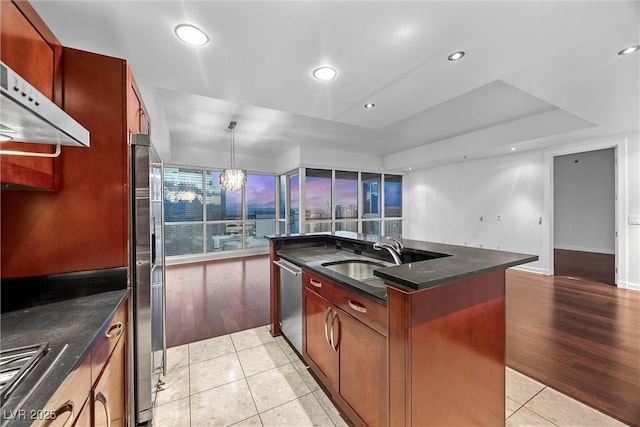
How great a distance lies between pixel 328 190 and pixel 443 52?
194 inches

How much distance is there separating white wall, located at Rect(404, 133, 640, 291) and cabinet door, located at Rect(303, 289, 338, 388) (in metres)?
5.36

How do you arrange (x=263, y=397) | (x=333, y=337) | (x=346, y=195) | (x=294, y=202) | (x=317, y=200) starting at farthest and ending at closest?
(x=346, y=195) → (x=294, y=202) → (x=317, y=200) → (x=263, y=397) → (x=333, y=337)

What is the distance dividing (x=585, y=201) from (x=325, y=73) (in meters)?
9.04

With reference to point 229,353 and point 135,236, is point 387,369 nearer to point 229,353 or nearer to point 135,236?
point 135,236

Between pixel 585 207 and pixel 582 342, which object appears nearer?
pixel 582 342

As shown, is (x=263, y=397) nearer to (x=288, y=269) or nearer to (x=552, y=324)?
(x=288, y=269)

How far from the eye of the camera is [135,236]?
4.87 feet

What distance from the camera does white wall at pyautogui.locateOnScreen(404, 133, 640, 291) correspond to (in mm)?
4090

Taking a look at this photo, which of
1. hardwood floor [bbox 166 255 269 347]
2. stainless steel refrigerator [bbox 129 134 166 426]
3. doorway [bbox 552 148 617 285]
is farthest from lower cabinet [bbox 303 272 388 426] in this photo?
doorway [bbox 552 148 617 285]

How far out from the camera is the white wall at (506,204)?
4090 millimetres

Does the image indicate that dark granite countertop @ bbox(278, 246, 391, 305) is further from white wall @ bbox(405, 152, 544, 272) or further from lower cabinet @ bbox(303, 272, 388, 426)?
white wall @ bbox(405, 152, 544, 272)

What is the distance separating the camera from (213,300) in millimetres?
3787

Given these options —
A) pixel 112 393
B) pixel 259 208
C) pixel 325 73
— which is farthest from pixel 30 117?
pixel 259 208

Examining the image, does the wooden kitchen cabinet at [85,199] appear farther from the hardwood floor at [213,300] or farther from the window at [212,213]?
the window at [212,213]
